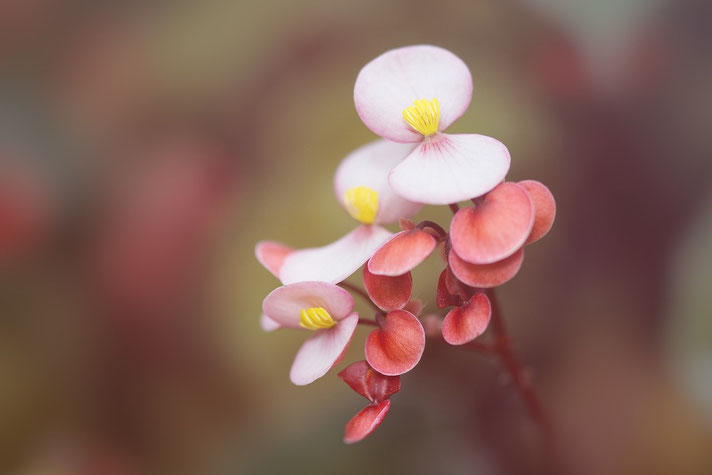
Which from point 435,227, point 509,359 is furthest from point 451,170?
point 509,359

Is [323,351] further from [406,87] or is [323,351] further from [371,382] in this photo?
[406,87]

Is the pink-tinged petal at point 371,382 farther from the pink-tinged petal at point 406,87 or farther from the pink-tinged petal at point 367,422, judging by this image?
the pink-tinged petal at point 406,87

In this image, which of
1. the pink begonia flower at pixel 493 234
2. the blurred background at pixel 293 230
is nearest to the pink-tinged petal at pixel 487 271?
the pink begonia flower at pixel 493 234

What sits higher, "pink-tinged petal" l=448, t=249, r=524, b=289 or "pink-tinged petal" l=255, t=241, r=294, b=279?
"pink-tinged petal" l=255, t=241, r=294, b=279

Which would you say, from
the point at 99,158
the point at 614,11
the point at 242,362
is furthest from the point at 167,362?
the point at 614,11

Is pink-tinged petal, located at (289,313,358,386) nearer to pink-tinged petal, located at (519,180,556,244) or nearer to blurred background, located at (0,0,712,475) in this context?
pink-tinged petal, located at (519,180,556,244)

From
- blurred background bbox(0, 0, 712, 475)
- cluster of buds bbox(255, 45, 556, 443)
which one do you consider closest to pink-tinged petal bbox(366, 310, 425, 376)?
cluster of buds bbox(255, 45, 556, 443)
